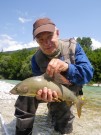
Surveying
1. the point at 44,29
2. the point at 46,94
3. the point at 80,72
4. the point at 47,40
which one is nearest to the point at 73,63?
the point at 80,72

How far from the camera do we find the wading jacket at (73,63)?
446cm

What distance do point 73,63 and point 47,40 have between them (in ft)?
2.22

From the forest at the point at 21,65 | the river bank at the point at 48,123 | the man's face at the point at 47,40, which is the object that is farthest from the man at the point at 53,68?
the forest at the point at 21,65

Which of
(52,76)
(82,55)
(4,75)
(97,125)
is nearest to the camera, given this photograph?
(52,76)

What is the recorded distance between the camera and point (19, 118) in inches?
175

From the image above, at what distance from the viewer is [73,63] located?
4.75 metres

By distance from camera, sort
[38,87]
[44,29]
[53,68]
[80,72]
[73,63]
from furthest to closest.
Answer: [73,63]
[80,72]
[44,29]
[53,68]
[38,87]

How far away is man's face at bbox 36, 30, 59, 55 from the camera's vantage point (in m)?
4.29

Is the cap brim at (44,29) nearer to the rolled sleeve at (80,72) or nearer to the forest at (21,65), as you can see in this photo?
the rolled sleeve at (80,72)

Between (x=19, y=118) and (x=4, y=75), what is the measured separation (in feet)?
288

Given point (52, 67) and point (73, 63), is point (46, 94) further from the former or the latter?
point (73, 63)

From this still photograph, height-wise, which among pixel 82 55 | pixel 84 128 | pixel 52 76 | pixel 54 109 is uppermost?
pixel 82 55

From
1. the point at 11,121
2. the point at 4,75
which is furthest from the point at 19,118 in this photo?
the point at 4,75

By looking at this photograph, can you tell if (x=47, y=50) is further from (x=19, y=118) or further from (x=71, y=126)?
(x=71, y=126)
